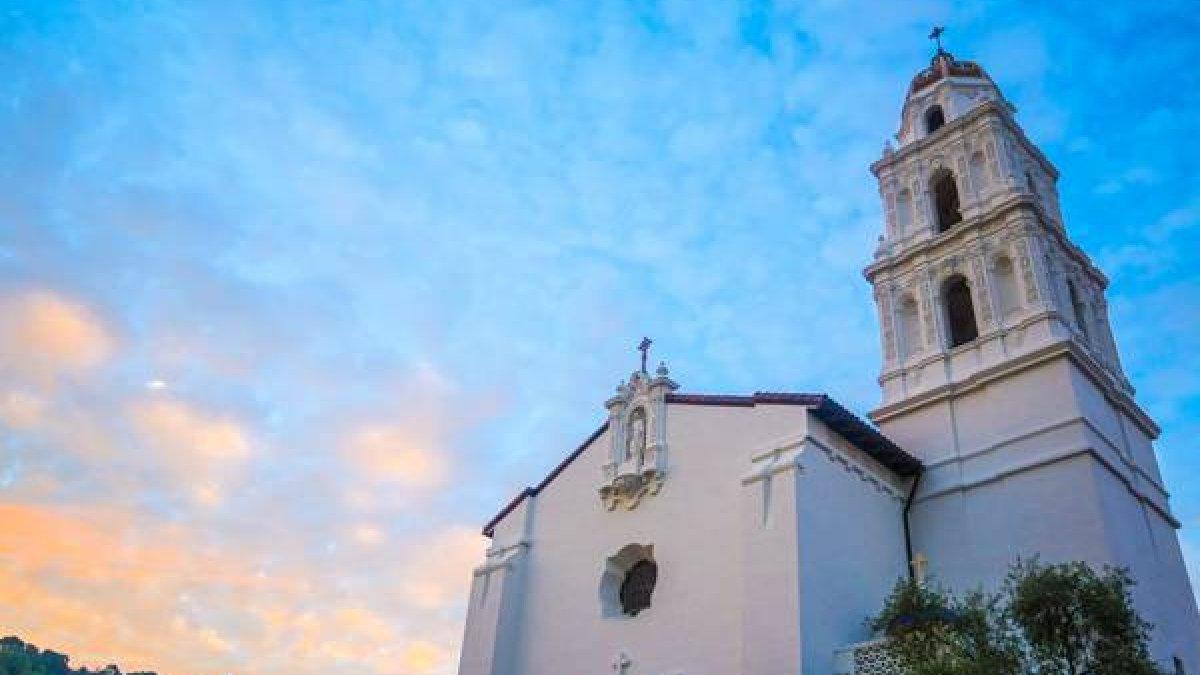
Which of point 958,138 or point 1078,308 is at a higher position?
point 958,138

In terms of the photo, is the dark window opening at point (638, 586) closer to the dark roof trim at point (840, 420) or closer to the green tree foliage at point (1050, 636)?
the dark roof trim at point (840, 420)

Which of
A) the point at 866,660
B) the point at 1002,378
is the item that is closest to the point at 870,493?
the point at 1002,378

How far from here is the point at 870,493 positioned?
19.7 m

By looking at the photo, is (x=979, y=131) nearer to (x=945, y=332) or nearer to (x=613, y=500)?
(x=945, y=332)

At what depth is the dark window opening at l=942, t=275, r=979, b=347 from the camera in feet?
78.5

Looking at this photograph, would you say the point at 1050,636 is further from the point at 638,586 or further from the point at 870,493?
the point at 638,586

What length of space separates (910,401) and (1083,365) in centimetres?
399

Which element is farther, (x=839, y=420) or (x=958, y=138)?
(x=958, y=138)

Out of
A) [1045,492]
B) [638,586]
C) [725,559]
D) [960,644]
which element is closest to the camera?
[960,644]

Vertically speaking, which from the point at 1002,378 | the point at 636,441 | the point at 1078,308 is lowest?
the point at 636,441

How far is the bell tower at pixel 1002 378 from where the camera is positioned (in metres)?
18.9

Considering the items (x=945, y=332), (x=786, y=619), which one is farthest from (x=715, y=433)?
(x=945, y=332)

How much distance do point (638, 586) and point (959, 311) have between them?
460 inches

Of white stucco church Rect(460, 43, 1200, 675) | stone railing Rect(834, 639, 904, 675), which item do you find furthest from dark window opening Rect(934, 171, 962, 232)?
stone railing Rect(834, 639, 904, 675)
